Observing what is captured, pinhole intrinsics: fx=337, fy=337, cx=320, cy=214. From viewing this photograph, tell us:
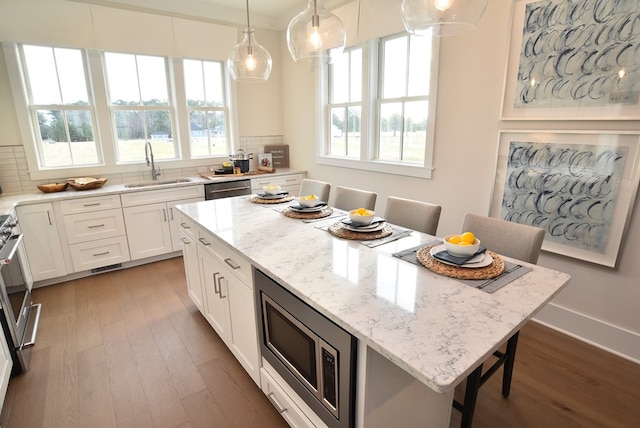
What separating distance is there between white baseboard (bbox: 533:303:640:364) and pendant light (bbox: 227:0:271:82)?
2698 mm

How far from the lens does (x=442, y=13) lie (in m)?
1.39

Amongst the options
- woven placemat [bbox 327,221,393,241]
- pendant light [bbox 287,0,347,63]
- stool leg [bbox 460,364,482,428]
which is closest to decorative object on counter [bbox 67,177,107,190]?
pendant light [bbox 287,0,347,63]

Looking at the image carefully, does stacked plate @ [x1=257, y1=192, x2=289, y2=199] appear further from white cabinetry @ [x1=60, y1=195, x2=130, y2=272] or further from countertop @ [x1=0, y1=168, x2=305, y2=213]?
white cabinetry @ [x1=60, y1=195, x2=130, y2=272]

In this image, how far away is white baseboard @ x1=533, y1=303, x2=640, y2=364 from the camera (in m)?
2.14

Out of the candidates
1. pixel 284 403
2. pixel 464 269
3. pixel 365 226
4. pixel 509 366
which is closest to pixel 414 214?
pixel 365 226

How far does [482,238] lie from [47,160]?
4.17 metres

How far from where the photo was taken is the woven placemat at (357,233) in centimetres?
180

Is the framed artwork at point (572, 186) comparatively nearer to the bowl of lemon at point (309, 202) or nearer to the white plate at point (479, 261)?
the white plate at point (479, 261)

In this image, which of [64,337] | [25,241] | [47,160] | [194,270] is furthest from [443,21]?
[47,160]

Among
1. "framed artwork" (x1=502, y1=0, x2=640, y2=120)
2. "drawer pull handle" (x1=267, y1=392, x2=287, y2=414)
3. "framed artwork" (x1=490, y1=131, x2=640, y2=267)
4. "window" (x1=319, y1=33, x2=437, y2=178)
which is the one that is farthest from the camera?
"window" (x1=319, y1=33, x2=437, y2=178)

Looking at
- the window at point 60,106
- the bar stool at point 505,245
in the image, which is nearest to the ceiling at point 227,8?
the window at point 60,106

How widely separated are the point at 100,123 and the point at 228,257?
9.52ft

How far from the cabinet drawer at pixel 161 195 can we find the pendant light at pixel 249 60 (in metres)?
1.84

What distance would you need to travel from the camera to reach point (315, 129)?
439 cm
